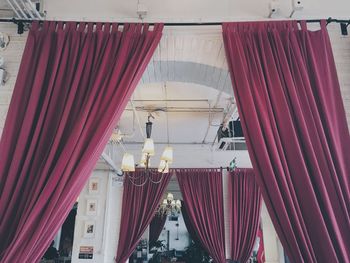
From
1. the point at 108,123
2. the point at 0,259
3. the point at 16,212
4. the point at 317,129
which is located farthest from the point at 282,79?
the point at 0,259

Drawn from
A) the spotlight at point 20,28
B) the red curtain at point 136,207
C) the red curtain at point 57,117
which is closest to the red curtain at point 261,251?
the red curtain at point 136,207

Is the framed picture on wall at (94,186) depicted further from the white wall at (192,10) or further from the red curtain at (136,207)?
the white wall at (192,10)

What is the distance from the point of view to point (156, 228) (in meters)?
11.7

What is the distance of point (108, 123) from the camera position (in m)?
2.12

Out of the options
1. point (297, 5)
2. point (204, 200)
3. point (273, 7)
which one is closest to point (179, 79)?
point (273, 7)

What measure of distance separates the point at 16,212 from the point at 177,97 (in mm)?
3508

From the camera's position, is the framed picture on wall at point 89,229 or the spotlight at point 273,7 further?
the framed picture on wall at point 89,229

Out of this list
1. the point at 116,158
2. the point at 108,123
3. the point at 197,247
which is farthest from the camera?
the point at 197,247

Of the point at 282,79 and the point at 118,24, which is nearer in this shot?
the point at 282,79

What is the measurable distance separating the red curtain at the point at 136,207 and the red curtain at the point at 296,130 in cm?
548

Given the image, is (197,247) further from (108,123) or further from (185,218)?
(108,123)

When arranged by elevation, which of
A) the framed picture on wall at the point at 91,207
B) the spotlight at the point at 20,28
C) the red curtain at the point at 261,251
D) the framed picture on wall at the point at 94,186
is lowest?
the red curtain at the point at 261,251

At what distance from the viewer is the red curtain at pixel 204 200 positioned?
7.31 m

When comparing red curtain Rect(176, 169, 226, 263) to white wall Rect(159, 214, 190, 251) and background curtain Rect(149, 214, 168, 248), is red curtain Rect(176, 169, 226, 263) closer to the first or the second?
background curtain Rect(149, 214, 168, 248)
